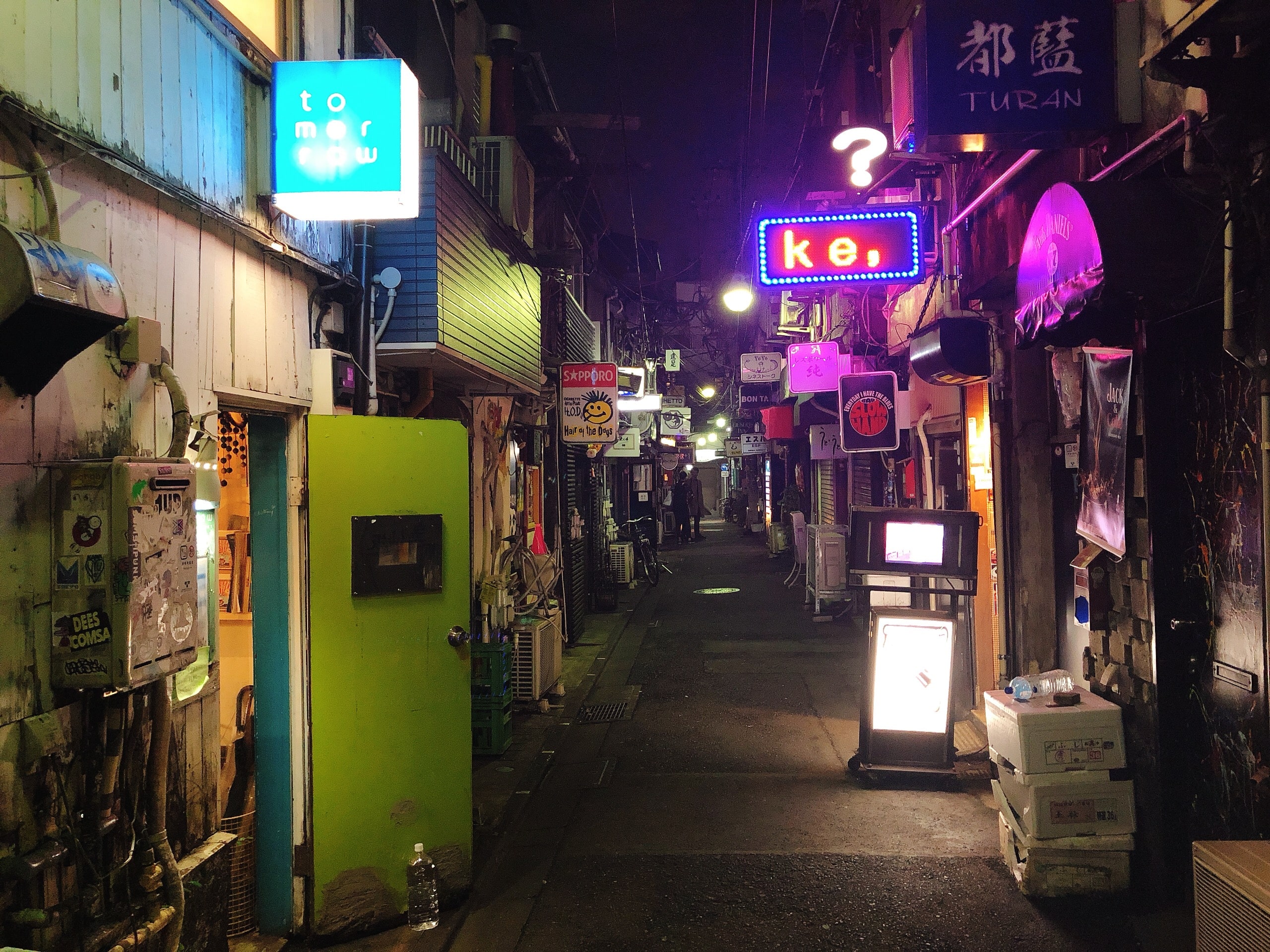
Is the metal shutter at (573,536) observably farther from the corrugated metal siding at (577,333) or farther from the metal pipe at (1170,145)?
the metal pipe at (1170,145)

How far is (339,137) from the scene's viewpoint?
480 centimetres

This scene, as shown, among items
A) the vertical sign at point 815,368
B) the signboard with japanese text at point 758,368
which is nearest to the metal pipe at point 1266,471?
the vertical sign at point 815,368

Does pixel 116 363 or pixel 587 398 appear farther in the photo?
pixel 587 398

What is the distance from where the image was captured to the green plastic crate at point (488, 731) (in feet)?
27.0

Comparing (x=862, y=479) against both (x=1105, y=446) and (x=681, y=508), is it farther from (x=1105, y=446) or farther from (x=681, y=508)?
(x=681, y=508)

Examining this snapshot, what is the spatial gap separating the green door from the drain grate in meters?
4.01

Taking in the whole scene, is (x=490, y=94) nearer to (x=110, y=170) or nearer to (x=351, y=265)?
(x=351, y=265)

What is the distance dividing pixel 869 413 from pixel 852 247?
336 centimetres

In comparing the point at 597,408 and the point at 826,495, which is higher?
the point at 597,408

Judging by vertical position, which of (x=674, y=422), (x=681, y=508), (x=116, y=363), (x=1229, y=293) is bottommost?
(x=681, y=508)

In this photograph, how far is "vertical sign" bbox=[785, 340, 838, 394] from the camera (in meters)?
14.7

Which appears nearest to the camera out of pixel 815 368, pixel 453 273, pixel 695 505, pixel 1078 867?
pixel 1078 867

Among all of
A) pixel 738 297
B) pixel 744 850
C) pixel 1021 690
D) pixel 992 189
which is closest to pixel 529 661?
pixel 744 850

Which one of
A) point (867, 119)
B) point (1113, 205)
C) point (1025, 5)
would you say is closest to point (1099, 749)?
point (1113, 205)
